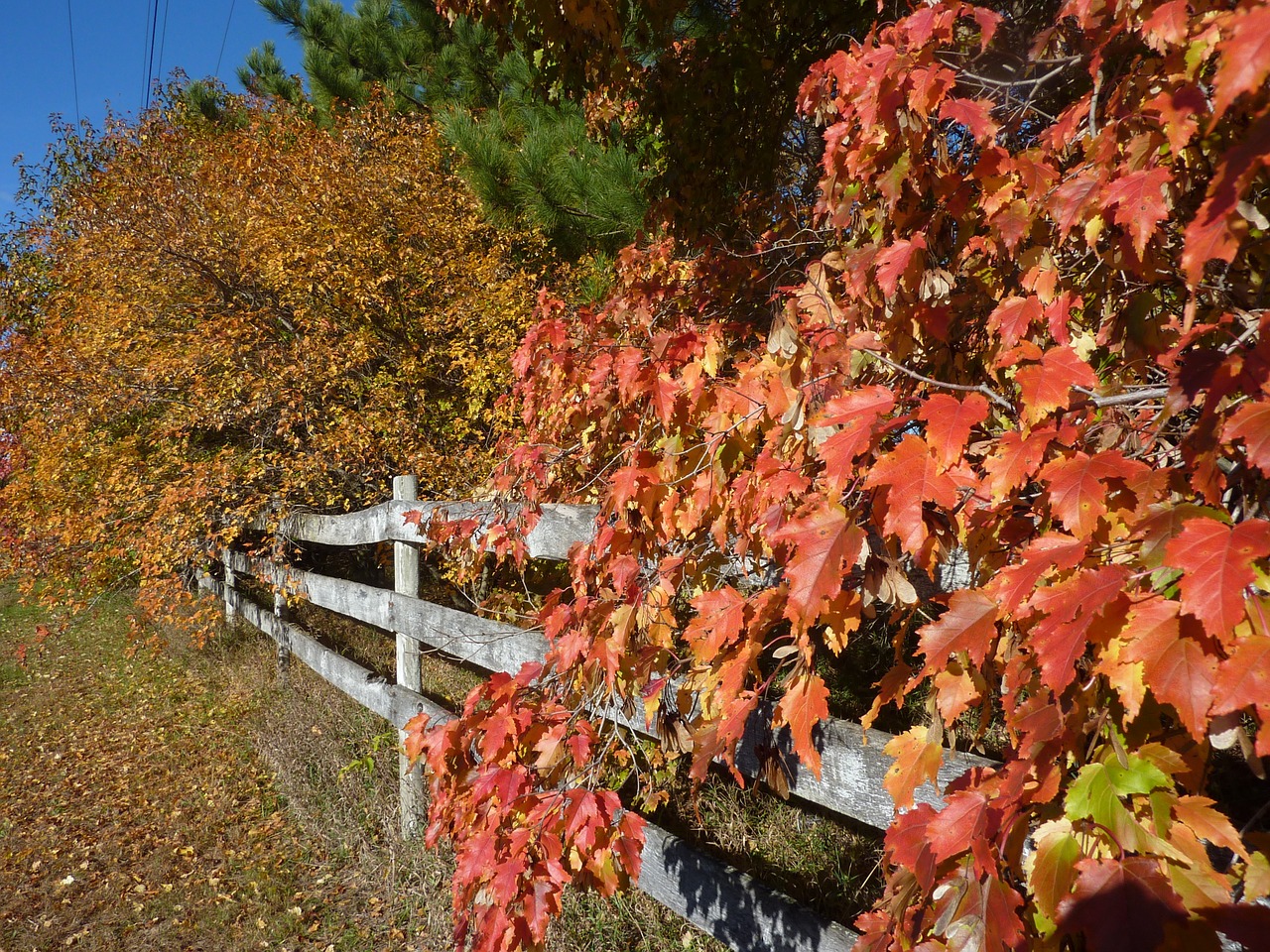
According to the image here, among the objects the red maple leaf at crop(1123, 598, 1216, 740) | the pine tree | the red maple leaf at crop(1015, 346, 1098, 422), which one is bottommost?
the red maple leaf at crop(1123, 598, 1216, 740)

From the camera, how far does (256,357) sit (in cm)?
776

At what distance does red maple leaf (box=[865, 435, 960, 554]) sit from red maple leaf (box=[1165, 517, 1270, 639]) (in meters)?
0.41

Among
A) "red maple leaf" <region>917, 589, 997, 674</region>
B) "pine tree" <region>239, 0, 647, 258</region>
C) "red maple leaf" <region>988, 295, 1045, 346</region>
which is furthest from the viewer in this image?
"pine tree" <region>239, 0, 647, 258</region>

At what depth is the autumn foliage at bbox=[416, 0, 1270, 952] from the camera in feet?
3.26

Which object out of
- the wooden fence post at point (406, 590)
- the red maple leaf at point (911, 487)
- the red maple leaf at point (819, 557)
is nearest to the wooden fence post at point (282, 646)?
the wooden fence post at point (406, 590)

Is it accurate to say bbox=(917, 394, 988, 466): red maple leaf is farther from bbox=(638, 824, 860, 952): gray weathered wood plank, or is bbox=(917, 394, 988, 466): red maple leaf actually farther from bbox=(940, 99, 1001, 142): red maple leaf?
bbox=(638, 824, 860, 952): gray weathered wood plank

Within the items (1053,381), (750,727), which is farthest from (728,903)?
(1053,381)

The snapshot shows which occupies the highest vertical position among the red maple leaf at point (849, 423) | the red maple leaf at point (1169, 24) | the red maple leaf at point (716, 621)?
the red maple leaf at point (1169, 24)

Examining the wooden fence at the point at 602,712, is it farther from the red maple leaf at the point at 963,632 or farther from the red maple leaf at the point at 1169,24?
the red maple leaf at the point at 1169,24

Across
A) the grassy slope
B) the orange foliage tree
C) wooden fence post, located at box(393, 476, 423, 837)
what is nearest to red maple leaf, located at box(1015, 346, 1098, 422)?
the grassy slope

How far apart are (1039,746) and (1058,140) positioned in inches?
53.2

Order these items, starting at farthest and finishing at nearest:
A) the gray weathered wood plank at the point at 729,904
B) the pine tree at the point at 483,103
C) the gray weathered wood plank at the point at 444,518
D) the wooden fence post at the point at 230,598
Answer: the wooden fence post at the point at 230,598 < the pine tree at the point at 483,103 < the gray weathered wood plank at the point at 444,518 < the gray weathered wood plank at the point at 729,904

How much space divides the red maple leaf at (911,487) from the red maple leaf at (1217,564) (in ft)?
1.34

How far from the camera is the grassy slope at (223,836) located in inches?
136
